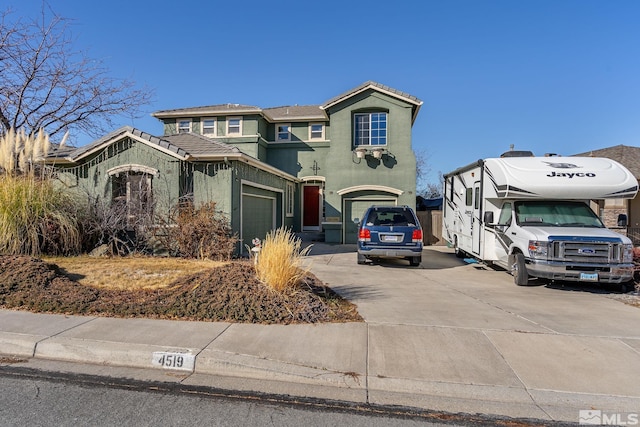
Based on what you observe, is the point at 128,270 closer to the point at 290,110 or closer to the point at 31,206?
the point at 31,206

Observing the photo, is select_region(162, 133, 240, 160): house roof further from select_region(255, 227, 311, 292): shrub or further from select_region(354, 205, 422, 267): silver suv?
select_region(255, 227, 311, 292): shrub

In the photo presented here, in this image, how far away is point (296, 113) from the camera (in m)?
21.2

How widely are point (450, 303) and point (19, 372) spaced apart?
6.48 metres

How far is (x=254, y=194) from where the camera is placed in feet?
43.0

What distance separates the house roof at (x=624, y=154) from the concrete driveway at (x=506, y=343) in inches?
475

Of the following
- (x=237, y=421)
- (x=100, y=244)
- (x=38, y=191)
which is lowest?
(x=237, y=421)

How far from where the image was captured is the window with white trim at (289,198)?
18234 millimetres

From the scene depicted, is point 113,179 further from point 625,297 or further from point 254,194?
point 625,297

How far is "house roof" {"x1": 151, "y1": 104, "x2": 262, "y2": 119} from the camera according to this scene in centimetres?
1863

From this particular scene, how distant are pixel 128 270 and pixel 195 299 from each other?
349cm

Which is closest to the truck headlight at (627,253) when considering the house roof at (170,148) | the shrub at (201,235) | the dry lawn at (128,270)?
the dry lawn at (128,270)

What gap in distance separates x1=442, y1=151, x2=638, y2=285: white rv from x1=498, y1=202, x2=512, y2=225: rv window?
0.09 feet

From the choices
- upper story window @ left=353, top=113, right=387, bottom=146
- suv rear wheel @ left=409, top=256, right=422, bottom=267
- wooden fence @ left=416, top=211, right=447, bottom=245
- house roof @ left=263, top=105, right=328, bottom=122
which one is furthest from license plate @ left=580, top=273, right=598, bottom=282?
house roof @ left=263, top=105, right=328, bottom=122

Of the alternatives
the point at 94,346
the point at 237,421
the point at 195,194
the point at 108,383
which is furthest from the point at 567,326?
the point at 195,194
